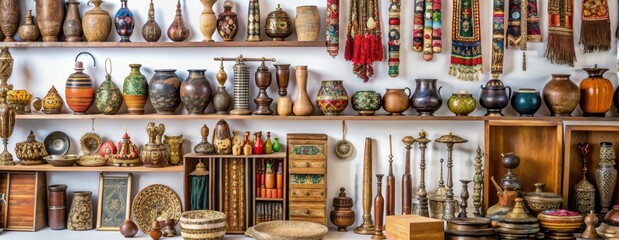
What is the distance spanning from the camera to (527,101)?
13.5ft

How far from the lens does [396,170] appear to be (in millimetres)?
4336

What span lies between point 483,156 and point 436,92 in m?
0.42

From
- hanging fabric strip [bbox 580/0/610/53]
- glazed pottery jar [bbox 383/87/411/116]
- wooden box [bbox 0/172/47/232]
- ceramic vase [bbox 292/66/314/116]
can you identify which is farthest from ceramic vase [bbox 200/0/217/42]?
hanging fabric strip [bbox 580/0/610/53]

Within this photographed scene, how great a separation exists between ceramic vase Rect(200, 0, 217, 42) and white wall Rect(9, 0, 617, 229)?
0.35 ft

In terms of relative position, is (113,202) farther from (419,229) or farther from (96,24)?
(419,229)

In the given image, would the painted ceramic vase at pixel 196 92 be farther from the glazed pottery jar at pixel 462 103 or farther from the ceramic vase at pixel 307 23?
the glazed pottery jar at pixel 462 103

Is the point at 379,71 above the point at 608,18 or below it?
below

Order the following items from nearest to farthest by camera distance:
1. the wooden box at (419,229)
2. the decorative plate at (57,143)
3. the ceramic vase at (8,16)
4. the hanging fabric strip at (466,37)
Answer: the wooden box at (419,229) < the hanging fabric strip at (466,37) < the ceramic vase at (8,16) < the decorative plate at (57,143)

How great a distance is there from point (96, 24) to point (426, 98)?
1710 mm

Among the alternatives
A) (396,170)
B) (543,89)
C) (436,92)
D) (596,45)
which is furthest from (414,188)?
(596,45)

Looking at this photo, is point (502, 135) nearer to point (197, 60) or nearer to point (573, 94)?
point (573, 94)

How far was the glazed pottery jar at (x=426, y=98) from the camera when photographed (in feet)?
13.6

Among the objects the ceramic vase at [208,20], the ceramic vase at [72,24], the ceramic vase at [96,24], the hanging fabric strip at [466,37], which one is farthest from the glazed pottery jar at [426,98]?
the ceramic vase at [72,24]

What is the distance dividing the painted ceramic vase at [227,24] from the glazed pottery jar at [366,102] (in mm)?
700
